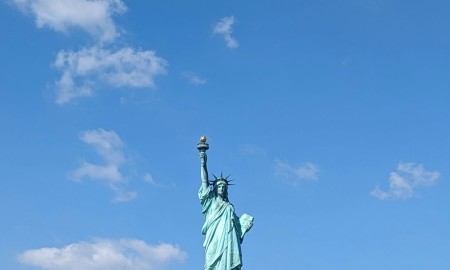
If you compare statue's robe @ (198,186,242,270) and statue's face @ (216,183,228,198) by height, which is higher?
statue's face @ (216,183,228,198)

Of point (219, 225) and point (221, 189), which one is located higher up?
point (221, 189)

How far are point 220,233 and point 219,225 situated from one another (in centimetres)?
35

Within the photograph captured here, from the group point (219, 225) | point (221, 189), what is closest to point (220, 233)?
point (219, 225)

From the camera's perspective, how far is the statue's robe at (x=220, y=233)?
1315 inches

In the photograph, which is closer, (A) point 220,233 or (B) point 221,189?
(A) point 220,233

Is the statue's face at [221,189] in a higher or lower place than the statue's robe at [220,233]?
higher

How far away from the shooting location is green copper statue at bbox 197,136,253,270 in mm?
33438

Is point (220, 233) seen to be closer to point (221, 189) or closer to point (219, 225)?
point (219, 225)

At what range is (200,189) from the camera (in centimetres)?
3466

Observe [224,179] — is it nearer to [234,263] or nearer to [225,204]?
[225,204]

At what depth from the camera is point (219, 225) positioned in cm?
3416

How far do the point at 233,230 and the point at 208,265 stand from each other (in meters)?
1.77

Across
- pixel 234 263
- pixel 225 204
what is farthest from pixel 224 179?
pixel 234 263

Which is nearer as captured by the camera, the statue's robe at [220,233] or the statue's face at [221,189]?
the statue's robe at [220,233]
